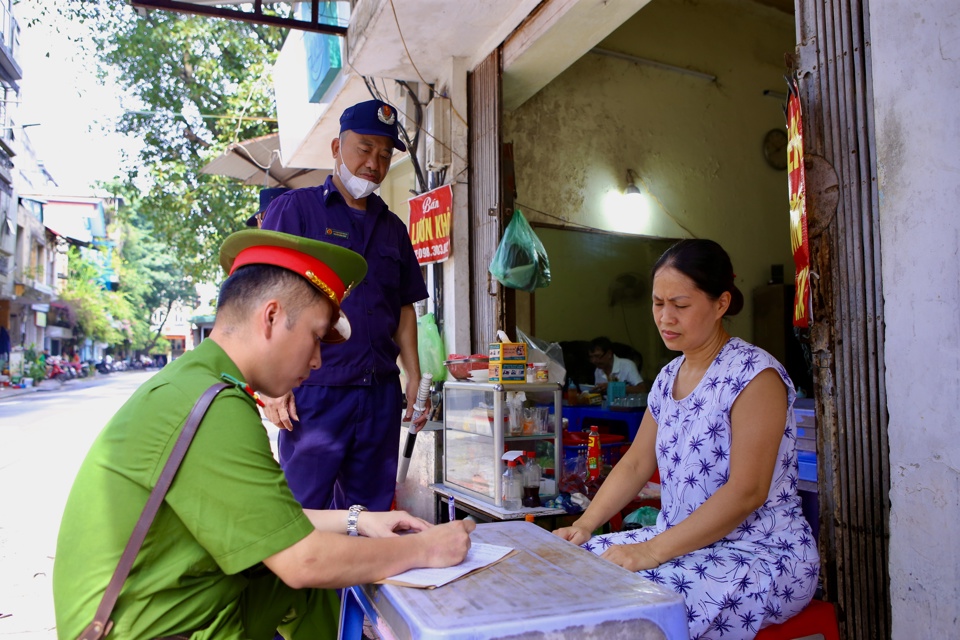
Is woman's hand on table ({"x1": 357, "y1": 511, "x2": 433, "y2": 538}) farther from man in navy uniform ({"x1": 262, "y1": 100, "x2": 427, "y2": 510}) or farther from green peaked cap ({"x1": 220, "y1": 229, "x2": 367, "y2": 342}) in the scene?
man in navy uniform ({"x1": 262, "y1": 100, "x2": 427, "y2": 510})

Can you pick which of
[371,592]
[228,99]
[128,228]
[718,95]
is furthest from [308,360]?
[128,228]

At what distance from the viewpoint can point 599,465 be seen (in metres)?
4.09

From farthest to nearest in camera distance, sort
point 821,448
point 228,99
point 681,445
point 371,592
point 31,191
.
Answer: point 31,191, point 228,99, point 821,448, point 681,445, point 371,592

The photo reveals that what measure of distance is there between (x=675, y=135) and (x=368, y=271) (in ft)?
15.5

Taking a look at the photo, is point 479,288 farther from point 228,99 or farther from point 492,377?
point 228,99

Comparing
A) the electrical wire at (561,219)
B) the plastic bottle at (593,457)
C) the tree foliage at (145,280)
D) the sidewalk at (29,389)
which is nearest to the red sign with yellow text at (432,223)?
the electrical wire at (561,219)

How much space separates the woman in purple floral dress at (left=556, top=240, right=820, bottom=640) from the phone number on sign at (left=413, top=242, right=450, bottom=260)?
296cm

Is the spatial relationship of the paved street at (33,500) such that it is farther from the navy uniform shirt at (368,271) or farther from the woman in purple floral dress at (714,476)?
the woman in purple floral dress at (714,476)

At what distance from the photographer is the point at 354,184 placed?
313 centimetres

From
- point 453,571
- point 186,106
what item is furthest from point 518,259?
point 186,106

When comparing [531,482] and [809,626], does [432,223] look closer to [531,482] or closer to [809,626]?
[531,482]

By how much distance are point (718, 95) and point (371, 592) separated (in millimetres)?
6792

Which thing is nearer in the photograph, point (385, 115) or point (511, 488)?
point (385, 115)

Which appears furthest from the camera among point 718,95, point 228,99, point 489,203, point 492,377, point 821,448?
point 228,99
